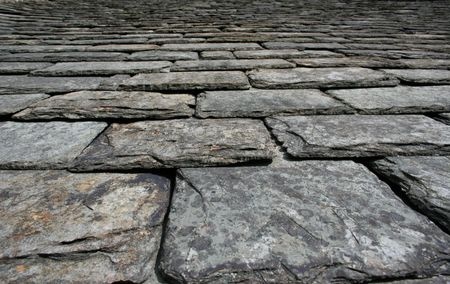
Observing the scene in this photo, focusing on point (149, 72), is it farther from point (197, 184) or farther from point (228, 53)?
point (197, 184)

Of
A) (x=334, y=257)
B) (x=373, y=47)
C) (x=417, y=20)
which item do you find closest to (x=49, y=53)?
(x=334, y=257)

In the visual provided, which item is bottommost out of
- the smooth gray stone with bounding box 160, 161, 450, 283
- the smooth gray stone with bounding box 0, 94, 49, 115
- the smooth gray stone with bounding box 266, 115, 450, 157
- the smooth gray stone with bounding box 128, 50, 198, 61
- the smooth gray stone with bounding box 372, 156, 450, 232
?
the smooth gray stone with bounding box 0, 94, 49, 115

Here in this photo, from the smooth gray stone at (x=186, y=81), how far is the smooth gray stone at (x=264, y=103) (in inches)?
2.8

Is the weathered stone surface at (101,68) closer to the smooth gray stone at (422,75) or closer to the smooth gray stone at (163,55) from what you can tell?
the smooth gray stone at (163,55)

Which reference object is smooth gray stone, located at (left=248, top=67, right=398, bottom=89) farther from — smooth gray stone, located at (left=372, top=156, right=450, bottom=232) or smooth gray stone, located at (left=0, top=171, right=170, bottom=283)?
smooth gray stone, located at (left=0, top=171, right=170, bottom=283)

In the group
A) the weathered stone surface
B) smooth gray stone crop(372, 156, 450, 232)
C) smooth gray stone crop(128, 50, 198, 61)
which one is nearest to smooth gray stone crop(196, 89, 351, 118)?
smooth gray stone crop(372, 156, 450, 232)

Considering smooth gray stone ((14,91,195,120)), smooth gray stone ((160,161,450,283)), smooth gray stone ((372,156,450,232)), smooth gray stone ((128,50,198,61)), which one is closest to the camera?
smooth gray stone ((160,161,450,283))

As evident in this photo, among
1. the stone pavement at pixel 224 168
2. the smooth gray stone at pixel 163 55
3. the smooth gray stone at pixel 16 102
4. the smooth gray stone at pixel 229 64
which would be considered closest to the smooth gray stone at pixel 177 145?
the stone pavement at pixel 224 168

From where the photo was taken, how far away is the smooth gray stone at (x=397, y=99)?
1.04m

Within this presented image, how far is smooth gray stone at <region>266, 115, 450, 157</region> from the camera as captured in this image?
2.58ft

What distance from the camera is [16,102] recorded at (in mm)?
1089

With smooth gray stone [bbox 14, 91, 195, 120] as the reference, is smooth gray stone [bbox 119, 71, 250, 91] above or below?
above

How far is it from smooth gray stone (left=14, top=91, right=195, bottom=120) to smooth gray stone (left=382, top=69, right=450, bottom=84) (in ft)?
3.23

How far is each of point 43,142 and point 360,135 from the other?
0.90 m
